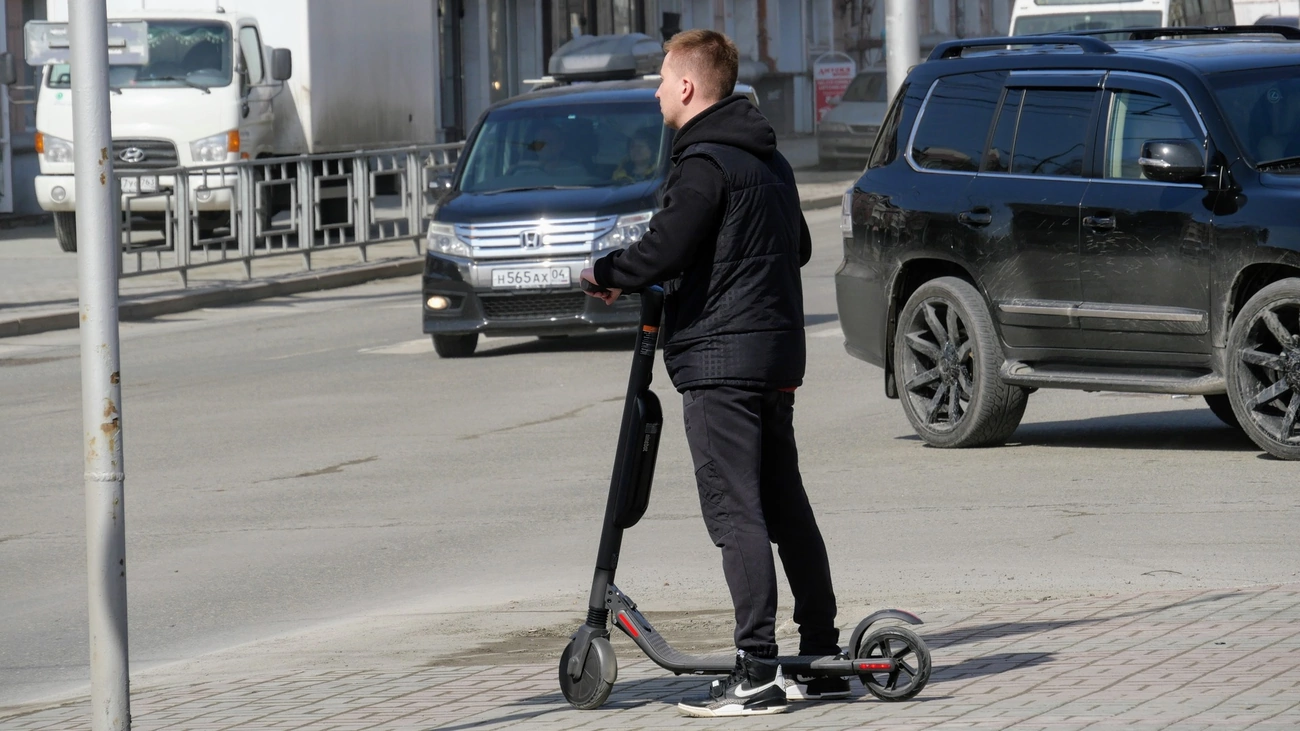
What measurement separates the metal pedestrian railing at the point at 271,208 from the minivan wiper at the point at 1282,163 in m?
10.3

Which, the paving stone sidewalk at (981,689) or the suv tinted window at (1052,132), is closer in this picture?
the paving stone sidewalk at (981,689)

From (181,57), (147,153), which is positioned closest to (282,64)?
(181,57)

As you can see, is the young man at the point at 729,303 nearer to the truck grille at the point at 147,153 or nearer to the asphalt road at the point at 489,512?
the asphalt road at the point at 489,512

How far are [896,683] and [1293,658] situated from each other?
1099 millimetres

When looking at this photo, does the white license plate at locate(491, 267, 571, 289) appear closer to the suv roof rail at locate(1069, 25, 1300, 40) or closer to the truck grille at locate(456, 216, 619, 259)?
the truck grille at locate(456, 216, 619, 259)

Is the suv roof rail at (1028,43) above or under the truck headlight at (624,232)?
above

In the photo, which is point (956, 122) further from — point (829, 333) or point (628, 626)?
point (628, 626)

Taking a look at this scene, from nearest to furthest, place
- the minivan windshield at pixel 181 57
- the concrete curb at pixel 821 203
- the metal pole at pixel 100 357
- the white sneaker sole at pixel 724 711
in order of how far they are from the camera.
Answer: the metal pole at pixel 100 357
the white sneaker sole at pixel 724 711
the minivan windshield at pixel 181 57
the concrete curb at pixel 821 203

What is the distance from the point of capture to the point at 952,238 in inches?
419

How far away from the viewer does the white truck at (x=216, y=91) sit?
24156 millimetres

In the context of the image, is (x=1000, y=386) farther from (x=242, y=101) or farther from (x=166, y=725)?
(x=242, y=101)

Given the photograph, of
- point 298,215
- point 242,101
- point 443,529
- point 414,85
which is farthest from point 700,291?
point 414,85

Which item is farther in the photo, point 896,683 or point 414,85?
point 414,85

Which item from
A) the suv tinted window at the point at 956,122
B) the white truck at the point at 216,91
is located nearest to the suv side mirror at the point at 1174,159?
the suv tinted window at the point at 956,122
